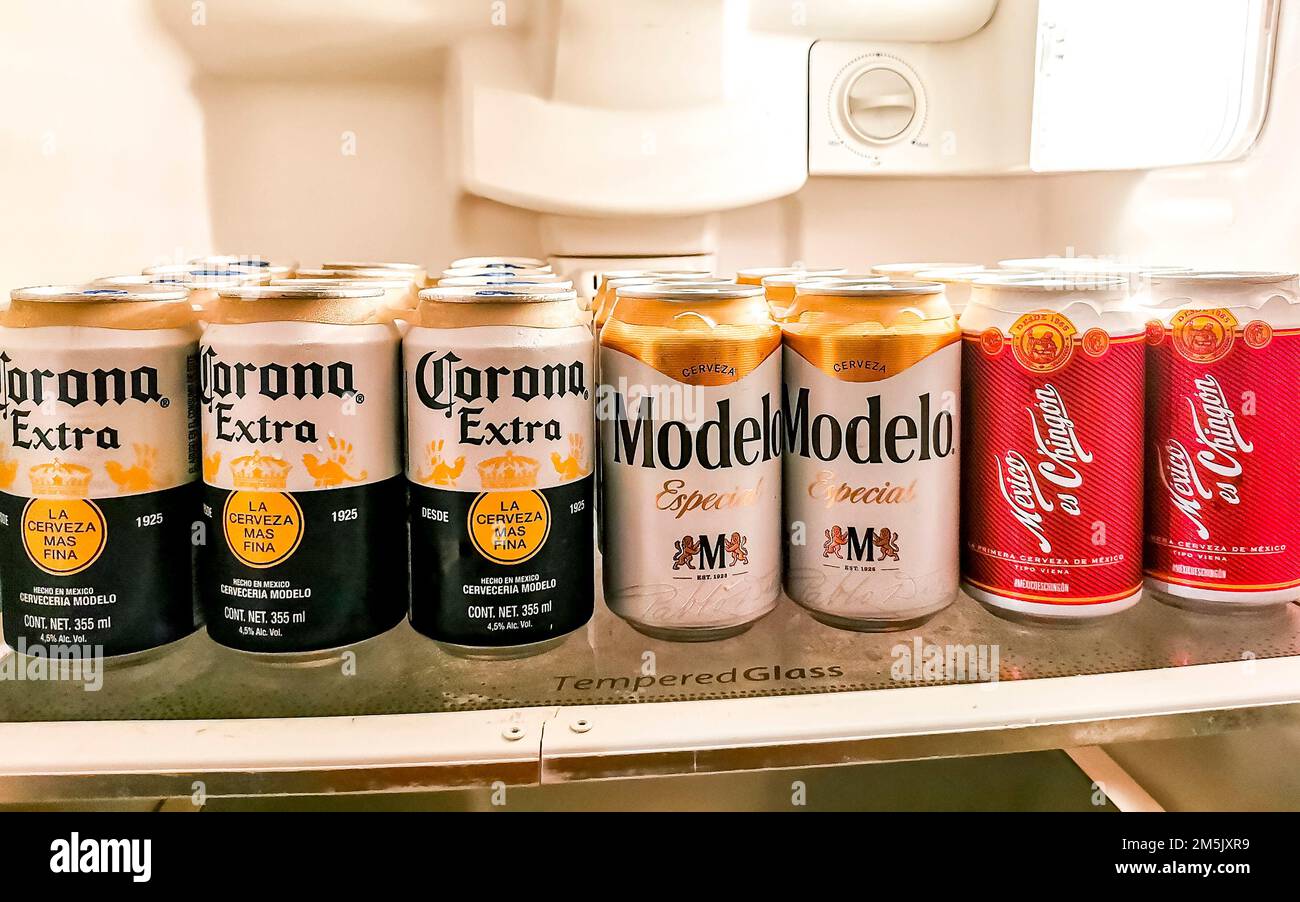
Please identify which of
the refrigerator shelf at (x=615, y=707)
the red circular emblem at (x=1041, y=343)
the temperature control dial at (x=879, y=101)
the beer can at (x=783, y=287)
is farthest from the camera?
the temperature control dial at (x=879, y=101)

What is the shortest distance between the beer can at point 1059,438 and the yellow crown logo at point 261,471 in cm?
51

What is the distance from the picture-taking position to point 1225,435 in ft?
2.43

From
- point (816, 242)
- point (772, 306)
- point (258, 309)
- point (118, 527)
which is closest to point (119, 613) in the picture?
point (118, 527)

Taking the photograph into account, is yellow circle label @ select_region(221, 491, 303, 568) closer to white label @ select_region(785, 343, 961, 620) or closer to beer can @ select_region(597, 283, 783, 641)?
beer can @ select_region(597, 283, 783, 641)

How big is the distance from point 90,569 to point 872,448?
550 millimetres

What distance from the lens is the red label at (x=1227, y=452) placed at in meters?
0.73

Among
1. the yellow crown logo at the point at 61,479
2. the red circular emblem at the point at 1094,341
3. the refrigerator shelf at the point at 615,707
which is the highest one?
the red circular emblem at the point at 1094,341

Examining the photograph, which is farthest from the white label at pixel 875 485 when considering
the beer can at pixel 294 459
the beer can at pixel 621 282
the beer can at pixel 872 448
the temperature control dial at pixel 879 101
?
the temperature control dial at pixel 879 101

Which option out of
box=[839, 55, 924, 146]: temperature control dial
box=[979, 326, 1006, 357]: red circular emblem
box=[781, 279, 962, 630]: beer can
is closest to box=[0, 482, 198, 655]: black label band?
box=[781, 279, 962, 630]: beer can

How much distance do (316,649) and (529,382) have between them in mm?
237

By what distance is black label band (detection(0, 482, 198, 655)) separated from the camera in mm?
655

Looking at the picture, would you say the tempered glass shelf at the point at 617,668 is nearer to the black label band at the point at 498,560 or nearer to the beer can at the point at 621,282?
the black label band at the point at 498,560

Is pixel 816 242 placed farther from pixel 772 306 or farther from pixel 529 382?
pixel 529 382

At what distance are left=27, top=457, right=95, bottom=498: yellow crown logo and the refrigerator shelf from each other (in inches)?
5.2
